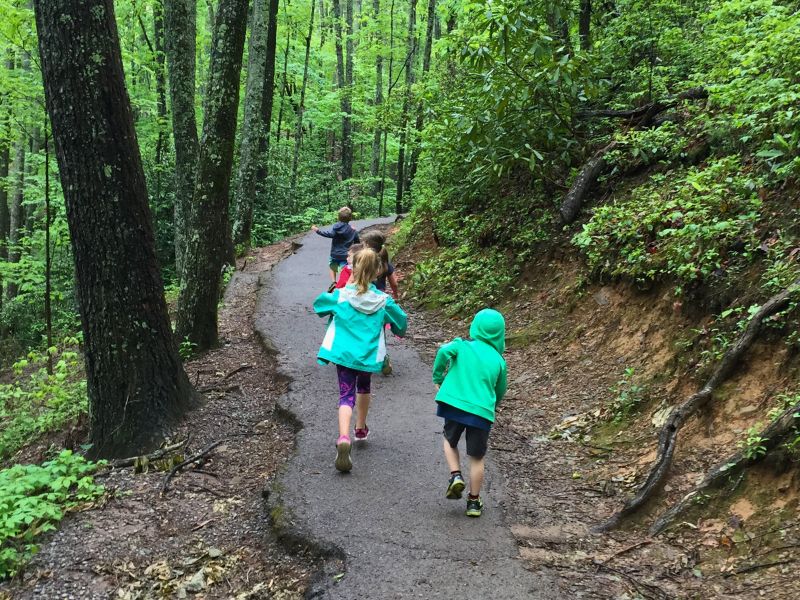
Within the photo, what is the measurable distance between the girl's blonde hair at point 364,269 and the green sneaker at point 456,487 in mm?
1885

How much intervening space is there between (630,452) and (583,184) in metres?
5.26

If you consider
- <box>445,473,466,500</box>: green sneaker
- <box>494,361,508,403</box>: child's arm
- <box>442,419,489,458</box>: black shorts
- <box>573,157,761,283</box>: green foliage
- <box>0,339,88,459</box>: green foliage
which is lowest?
<box>0,339,88,459</box>: green foliage

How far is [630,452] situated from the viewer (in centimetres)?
517

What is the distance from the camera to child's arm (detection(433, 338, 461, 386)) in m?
4.48

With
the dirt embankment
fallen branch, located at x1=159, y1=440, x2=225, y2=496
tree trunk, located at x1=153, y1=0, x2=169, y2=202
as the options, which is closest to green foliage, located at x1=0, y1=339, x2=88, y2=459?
fallen branch, located at x1=159, y1=440, x2=225, y2=496

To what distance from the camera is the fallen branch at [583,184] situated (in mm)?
9180

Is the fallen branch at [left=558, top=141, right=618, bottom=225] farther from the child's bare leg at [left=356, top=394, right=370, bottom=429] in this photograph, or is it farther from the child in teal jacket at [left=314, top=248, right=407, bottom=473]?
the child's bare leg at [left=356, top=394, right=370, bottom=429]

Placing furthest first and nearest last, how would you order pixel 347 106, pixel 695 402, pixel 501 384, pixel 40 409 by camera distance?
1. pixel 347 106
2. pixel 40 409
3. pixel 695 402
4. pixel 501 384

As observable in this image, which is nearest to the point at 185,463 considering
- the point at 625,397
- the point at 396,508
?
the point at 396,508

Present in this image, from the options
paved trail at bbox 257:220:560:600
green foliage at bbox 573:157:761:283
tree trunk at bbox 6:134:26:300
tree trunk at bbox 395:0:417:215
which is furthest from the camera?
tree trunk at bbox 395:0:417:215

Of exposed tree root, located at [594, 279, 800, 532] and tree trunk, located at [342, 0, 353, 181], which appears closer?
exposed tree root, located at [594, 279, 800, 532]

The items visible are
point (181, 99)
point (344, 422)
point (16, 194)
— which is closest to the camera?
point (344, 422)

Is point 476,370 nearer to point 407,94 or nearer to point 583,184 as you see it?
point 583,184

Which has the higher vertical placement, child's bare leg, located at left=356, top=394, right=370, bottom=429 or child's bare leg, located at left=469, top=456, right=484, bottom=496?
child's bare leg, located at left=469, top=456, right=484, bottom=496
